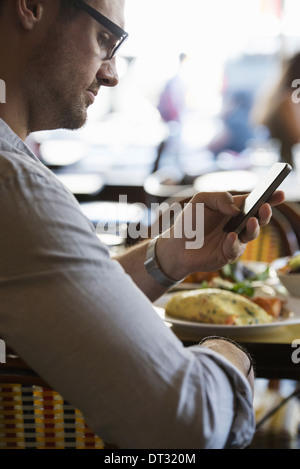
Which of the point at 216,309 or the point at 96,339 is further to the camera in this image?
the point at 216,309

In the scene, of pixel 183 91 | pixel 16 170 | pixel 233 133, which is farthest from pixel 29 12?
pixel 183 91

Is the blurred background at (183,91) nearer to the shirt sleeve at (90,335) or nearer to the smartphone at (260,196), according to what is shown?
the smartphone at (260,196)

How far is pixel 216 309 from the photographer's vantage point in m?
1.10

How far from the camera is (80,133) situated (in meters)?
6.41

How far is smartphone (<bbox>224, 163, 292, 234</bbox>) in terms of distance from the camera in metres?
0.95

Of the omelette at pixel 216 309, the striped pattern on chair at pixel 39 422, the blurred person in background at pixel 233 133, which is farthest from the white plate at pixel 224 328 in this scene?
the blurred person in background at pixel 233 133

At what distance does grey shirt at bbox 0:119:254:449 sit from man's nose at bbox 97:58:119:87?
36cm

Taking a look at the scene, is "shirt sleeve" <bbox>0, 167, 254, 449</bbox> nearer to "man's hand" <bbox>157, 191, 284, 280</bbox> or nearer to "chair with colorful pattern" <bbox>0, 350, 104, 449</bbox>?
"chair with colorful pattern" <bbox>0, 350, 104, 449</bbox>

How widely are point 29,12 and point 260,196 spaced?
45 centimetres

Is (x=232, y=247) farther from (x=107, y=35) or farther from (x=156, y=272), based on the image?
(x=107, y=35)

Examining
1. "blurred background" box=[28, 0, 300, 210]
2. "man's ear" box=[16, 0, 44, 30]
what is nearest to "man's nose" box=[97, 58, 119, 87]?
"man's ear" box=[16, 0, 44, 30]

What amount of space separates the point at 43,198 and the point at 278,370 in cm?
51

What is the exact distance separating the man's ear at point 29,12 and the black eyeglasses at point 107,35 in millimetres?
53
